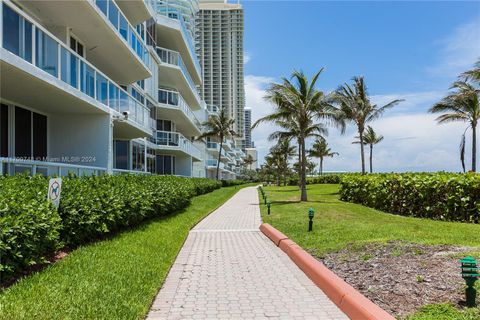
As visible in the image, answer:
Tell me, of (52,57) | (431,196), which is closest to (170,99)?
(52,57)

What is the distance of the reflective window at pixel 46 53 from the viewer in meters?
11.3

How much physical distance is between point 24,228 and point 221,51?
373 feet

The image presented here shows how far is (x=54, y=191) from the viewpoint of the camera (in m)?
7.03

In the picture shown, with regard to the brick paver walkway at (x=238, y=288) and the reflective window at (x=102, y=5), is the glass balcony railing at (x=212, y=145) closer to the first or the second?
the reflective window at (x=102, y=5)

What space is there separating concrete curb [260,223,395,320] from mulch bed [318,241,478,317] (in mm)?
228

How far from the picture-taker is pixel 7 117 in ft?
46.0

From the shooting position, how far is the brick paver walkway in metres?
5.15

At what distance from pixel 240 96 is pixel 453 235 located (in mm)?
126112

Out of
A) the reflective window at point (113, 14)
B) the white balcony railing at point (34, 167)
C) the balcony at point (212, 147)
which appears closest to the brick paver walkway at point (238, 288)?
the white balcony railing at point (34, 167)

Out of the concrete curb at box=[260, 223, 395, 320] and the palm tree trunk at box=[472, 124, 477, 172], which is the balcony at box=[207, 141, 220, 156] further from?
the concrete curb at box=[260, 223, 395, 320]

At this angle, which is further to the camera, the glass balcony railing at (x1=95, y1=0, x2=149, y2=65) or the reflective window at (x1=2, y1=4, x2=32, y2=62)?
the glass balcony railing at (x1=95, y1=0, x2=149, y2=65)

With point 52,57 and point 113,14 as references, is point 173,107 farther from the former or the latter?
point 52,57

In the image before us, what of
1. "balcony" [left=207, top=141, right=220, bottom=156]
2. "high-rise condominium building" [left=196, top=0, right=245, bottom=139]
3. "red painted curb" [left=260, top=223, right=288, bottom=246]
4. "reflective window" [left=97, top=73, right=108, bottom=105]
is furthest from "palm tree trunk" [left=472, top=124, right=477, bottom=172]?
"high-rise condominium building" [left=196, top=0, right=245, bottom=139]

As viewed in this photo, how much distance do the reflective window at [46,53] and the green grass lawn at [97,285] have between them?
5446 mm
